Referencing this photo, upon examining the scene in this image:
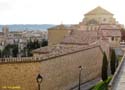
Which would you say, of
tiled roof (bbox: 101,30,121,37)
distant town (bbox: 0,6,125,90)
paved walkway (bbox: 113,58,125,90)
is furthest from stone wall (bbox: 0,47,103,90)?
tiled roof (bbox: 101,30,121,37)

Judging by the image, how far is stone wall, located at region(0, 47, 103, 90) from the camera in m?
20.7

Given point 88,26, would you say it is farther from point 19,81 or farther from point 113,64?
point 19,81

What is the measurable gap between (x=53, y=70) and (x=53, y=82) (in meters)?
0.78

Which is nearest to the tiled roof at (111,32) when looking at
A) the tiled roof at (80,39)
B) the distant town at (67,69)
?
the distant town at (67,69)

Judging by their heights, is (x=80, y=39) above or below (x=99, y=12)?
below

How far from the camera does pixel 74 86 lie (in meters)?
27.8

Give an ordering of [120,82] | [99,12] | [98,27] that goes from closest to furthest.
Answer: [120,82]
[98,27]
[99,12]

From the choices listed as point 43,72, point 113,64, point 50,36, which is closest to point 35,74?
point 43,72

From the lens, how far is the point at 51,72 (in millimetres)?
23266

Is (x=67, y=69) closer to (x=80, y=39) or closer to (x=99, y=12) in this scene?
(x=80, y=39)

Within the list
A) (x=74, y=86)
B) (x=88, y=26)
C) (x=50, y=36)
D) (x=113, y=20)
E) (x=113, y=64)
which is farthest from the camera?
(x=113, y=20)

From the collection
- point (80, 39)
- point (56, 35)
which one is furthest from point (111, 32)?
point (80, 39)

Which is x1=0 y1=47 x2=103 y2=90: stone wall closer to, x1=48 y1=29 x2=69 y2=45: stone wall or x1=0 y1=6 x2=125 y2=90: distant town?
x1=0 y1=6 x2=125 y2=90: distant town

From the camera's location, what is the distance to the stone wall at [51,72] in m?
20.7
